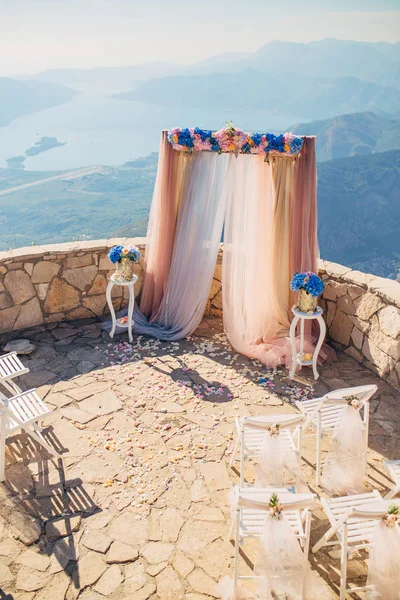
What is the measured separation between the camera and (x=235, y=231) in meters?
5.79

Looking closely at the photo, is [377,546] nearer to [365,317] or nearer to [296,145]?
[365,317]

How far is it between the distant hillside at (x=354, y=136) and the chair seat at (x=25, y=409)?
14832cm

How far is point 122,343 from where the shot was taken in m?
5.98

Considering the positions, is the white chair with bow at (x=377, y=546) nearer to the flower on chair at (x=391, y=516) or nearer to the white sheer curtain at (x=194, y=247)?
the flower on chair at (x=391, y=516)

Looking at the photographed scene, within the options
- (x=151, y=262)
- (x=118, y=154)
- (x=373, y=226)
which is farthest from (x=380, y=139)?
(x=151, y=262)

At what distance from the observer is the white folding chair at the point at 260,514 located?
2547mm

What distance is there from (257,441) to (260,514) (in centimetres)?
72

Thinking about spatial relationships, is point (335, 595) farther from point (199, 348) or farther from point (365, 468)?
point (199, 348)

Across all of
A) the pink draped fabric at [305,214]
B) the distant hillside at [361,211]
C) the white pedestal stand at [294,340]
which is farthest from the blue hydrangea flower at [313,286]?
the distant hillside at [361,211]

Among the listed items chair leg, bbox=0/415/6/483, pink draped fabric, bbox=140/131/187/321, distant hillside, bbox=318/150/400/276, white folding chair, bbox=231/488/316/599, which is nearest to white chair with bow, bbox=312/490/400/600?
white folding chair, bbox=231/488/316/599

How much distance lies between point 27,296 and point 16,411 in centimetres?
259

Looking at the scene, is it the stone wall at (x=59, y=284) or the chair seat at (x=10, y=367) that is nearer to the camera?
the chair seat at (x=10, y=367)

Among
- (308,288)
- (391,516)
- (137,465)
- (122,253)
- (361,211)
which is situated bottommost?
(361,211)

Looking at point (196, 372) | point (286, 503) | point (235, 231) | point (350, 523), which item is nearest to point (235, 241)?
point (235, 231)
